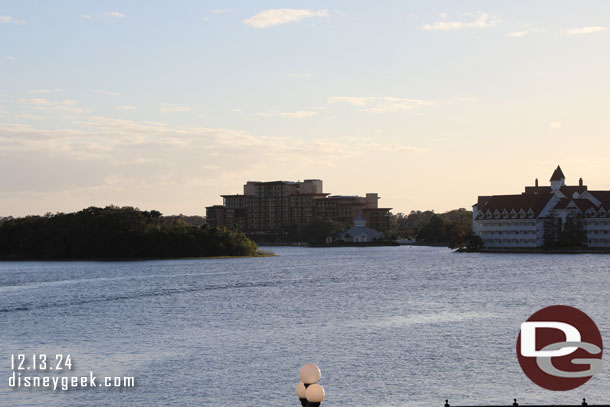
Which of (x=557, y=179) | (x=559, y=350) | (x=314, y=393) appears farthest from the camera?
(x=557, y=179)

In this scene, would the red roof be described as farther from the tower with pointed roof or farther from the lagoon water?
the lagoon water

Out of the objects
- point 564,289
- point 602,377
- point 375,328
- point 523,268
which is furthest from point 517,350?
point 523,268

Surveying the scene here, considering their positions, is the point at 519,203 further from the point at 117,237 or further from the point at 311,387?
the point at 311,387

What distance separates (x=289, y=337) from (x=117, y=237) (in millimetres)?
122831

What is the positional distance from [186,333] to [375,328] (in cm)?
1157

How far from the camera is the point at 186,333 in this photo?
47.6 m

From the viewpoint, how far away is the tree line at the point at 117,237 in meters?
161

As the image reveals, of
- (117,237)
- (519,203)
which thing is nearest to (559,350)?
(117,237)

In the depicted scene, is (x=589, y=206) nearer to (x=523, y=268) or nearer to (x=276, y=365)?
(x=523, y=268)

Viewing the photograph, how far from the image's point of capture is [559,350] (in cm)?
4147

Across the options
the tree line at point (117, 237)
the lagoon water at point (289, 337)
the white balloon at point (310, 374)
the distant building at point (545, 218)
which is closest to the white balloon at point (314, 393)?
the white balloon at point (310, 374)

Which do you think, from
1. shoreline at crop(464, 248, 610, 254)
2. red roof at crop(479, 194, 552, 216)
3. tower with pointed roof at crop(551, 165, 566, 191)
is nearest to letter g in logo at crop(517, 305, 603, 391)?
shoreline at crop(464, 248, 610, 254)

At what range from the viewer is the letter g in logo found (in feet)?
110

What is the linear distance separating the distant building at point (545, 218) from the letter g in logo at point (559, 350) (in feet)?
400
